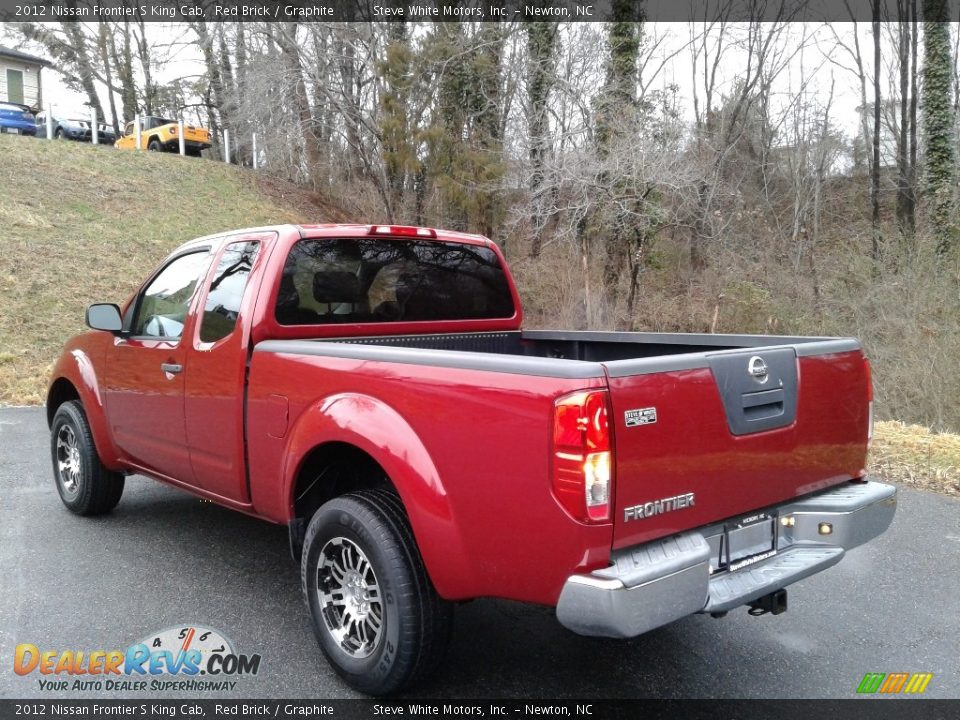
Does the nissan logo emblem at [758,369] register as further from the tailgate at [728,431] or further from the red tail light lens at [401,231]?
the red tail light lens at [401,231]

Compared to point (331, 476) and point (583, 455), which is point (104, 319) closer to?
point (331, 476)

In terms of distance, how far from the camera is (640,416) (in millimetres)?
2553

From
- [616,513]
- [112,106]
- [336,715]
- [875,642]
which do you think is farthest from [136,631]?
[112,106]

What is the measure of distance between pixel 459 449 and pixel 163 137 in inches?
1168

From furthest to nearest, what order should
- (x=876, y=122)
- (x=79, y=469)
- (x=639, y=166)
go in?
(x=876, y=122), (x=639, y=166), (x=79, y=469)

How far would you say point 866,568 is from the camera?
14.9 ft

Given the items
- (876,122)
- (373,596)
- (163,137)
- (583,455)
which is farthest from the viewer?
(163,137)

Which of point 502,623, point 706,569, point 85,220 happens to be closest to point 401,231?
point 502,623

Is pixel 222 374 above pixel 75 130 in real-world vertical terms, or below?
below

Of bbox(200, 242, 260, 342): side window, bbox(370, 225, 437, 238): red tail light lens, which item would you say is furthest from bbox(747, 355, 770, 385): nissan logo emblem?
bbox(200, 242, 260, 342): side window

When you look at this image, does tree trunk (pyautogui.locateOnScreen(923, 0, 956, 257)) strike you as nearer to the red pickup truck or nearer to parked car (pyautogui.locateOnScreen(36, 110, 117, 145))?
the red pickup truck

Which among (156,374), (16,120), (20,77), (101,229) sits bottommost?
(156,374)

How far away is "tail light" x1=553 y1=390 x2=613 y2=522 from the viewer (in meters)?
2.44

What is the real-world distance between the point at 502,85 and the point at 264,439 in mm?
16915
